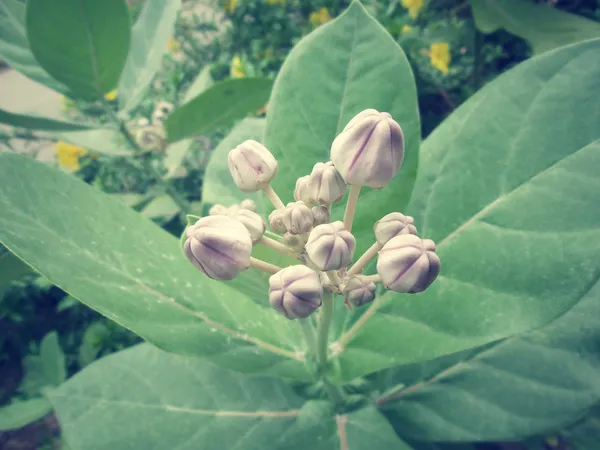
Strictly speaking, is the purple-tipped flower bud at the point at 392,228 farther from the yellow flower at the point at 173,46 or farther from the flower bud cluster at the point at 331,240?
the yellow flower at the point at 173,46

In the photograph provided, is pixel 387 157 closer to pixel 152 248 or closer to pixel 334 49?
pixel 334 49

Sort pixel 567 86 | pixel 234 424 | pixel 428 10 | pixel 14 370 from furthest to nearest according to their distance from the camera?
pixel 14 370 < pixel 428 10 < pixel 234 424 < pixel 567 86

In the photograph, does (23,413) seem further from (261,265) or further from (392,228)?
(392,228)

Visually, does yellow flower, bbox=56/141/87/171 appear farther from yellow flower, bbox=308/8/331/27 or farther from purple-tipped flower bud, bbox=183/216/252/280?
purple-tipped flower bud, bbox=183/216/252/280

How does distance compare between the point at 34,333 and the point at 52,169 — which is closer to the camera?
the point at 52,169

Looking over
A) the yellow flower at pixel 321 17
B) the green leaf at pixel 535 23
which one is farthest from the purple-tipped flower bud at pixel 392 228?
the yellow flower at pixel 321 17

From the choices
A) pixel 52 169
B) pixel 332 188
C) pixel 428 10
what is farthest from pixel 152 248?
pixel 428 10

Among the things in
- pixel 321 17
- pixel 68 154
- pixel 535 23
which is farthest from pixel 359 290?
pixel 68 154

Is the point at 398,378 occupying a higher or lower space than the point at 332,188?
lower
